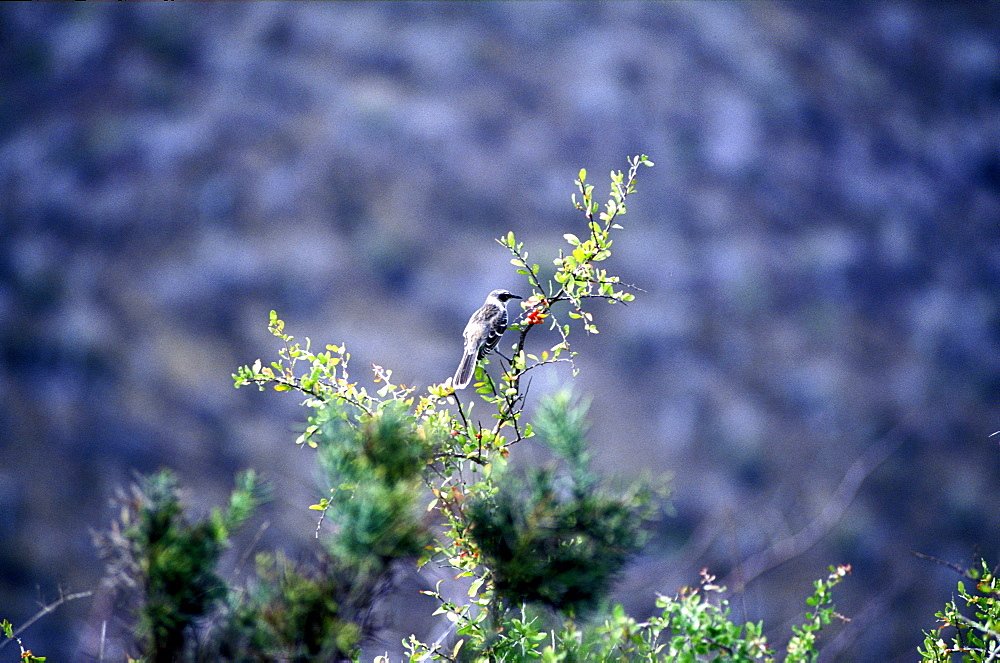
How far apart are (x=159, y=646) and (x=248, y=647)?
0.19 m

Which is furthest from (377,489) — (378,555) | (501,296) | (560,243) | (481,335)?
(560,243)

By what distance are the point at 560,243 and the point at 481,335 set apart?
442 inches

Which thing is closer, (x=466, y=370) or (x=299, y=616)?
(x=299, y=616)

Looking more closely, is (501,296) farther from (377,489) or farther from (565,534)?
(377,489)

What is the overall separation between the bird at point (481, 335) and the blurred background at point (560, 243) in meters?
9.50

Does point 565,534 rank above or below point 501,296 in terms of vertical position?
below

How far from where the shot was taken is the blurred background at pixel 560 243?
13.9m

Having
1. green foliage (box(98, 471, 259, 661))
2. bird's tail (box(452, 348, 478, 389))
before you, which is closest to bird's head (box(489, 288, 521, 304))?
bird's tail (box(452, 348, 478, 389))

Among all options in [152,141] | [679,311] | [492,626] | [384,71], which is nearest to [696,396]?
[679,311]

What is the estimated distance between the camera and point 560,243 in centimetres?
1482

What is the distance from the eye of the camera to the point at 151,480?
160cm

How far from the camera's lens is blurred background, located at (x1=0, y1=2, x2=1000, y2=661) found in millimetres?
13914

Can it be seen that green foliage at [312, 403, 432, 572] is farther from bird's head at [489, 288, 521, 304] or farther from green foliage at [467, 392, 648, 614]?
bird's head at [489, 288, 521, 304]

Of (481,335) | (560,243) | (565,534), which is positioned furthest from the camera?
(560,243)
